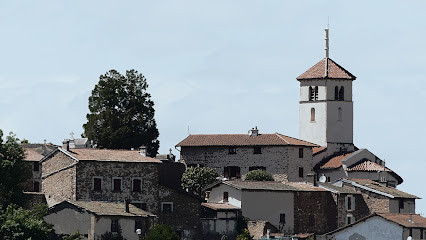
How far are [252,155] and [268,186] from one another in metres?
11.3

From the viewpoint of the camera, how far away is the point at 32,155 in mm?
104875

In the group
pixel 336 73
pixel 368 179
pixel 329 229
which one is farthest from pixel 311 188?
pixel 336 73

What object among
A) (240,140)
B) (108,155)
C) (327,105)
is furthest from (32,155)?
(327,105)

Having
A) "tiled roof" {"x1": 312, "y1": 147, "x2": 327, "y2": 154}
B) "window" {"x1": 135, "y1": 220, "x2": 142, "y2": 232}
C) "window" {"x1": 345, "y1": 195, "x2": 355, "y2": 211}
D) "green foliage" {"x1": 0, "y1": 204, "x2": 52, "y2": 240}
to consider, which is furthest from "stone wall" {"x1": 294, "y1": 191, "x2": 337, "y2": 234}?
"green foliage" {"x1": 0, "y1": 204, "x2": 52, "y2": 240}

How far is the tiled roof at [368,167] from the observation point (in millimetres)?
116500

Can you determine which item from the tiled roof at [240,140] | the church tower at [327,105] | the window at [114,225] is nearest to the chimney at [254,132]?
the tiled roof at [240,140]

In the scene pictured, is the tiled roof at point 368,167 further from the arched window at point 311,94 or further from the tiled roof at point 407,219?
the tiled roof at point 407,219

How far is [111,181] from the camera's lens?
97438 mm

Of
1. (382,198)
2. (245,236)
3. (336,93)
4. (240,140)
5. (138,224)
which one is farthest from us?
(336,93)

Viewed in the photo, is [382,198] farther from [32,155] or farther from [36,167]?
[32,155]

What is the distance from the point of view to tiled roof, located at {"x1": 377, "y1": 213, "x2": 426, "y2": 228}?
96.0 metres

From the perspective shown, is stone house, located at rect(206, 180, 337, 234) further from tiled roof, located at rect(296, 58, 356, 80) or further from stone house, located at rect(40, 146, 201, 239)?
tiled roof, located at rect(296, 58, 356, 80)

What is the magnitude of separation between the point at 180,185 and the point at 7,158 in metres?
18.1

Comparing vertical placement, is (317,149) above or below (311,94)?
below
